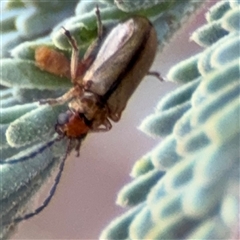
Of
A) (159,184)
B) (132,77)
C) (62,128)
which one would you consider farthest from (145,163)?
A: (132,77)

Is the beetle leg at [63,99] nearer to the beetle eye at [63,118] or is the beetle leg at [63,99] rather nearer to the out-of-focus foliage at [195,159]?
the beetle eye at [63,118]

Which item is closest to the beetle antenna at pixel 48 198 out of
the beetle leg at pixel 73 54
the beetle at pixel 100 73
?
the beetle at pixel 100 73

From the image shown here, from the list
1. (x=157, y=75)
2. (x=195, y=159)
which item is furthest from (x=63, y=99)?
(x=195, y=159)

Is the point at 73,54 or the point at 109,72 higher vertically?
the point at 73,54

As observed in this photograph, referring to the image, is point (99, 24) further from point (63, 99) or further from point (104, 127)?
point (104, 127)

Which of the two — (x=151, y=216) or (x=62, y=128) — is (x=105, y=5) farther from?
(x=151, y=216)

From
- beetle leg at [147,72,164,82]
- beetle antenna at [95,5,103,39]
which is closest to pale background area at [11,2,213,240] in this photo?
beetle leg at [147,72,164,82]
